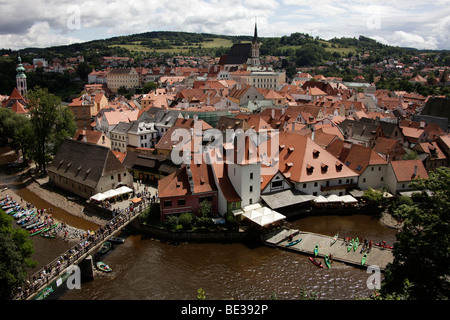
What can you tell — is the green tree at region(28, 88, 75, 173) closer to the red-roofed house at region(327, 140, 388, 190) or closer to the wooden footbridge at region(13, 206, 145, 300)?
the wooden footbridge at region(13, 206, 145, 300)

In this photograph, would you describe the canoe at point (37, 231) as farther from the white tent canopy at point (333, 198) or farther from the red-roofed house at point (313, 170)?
the white tent canopy at point (333, 198)

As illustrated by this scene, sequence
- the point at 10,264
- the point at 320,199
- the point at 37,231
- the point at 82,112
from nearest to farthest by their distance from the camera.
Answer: the point at 10,264 < the point at 37,231 < the point at 320,199 < the point at 82,112

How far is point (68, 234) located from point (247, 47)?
145770 millimetres

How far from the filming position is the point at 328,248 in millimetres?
33406

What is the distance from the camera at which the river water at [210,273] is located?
27.8m

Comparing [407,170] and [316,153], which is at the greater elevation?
[316,153]

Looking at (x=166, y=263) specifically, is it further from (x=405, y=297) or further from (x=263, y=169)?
(x=405, y=297)

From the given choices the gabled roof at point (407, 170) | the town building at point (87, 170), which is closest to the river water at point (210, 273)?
the town building at point (87, 170)

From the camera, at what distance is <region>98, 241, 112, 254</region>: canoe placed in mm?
33541

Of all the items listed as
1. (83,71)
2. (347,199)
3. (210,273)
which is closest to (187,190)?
(210,273)

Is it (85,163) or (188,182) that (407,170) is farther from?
(85,163)

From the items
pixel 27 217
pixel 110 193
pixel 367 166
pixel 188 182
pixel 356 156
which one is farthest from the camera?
pixel 356 156

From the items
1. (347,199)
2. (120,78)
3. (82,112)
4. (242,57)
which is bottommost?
(347,199)

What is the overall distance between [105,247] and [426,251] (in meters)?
26.6
